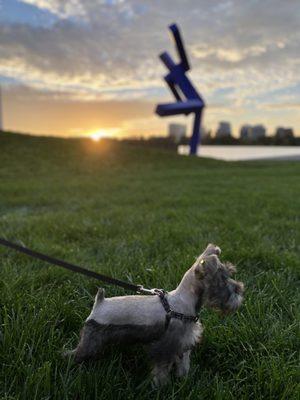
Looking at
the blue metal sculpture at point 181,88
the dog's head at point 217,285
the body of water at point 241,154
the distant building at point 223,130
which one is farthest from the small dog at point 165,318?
the distant building at point 223,130

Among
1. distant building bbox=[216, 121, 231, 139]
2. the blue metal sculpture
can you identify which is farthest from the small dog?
Result: distant building bbox=[216, 121, 231, 139]

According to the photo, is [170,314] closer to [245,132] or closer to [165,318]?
[165,318]

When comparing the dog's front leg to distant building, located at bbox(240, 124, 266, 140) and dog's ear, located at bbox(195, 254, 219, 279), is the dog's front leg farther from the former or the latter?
distant building, located at bbox(240, 124, 266, 140)

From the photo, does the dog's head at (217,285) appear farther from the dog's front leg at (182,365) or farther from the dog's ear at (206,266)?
the dog's front leg at (182,365)

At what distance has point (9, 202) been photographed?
9.66 m

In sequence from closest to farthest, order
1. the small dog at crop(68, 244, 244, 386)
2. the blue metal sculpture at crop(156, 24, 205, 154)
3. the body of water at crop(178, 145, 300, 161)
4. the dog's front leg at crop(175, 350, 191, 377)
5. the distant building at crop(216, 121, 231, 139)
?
the small dog at crop(68, 244, 244, 386)
the dog's front leg at crop(175, 350, 191, 377)
the blue metal sculpture at crop(156, 24, 205, 154)
the body of water at crop(178, 145, 300, 161)
the distant building at crop(216, 121, 231, 139)

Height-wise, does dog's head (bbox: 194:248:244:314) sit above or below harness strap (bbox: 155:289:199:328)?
above

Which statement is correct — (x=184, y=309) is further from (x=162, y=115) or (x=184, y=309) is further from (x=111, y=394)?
(x=162, y=115)

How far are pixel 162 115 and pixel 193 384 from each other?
2035 cm

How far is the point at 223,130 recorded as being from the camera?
5969 cm

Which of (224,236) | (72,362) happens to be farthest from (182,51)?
(72,362)

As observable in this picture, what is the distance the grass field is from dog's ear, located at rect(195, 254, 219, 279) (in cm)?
58

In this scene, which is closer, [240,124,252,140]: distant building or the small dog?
the small dog

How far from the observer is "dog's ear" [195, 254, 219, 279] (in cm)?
218
